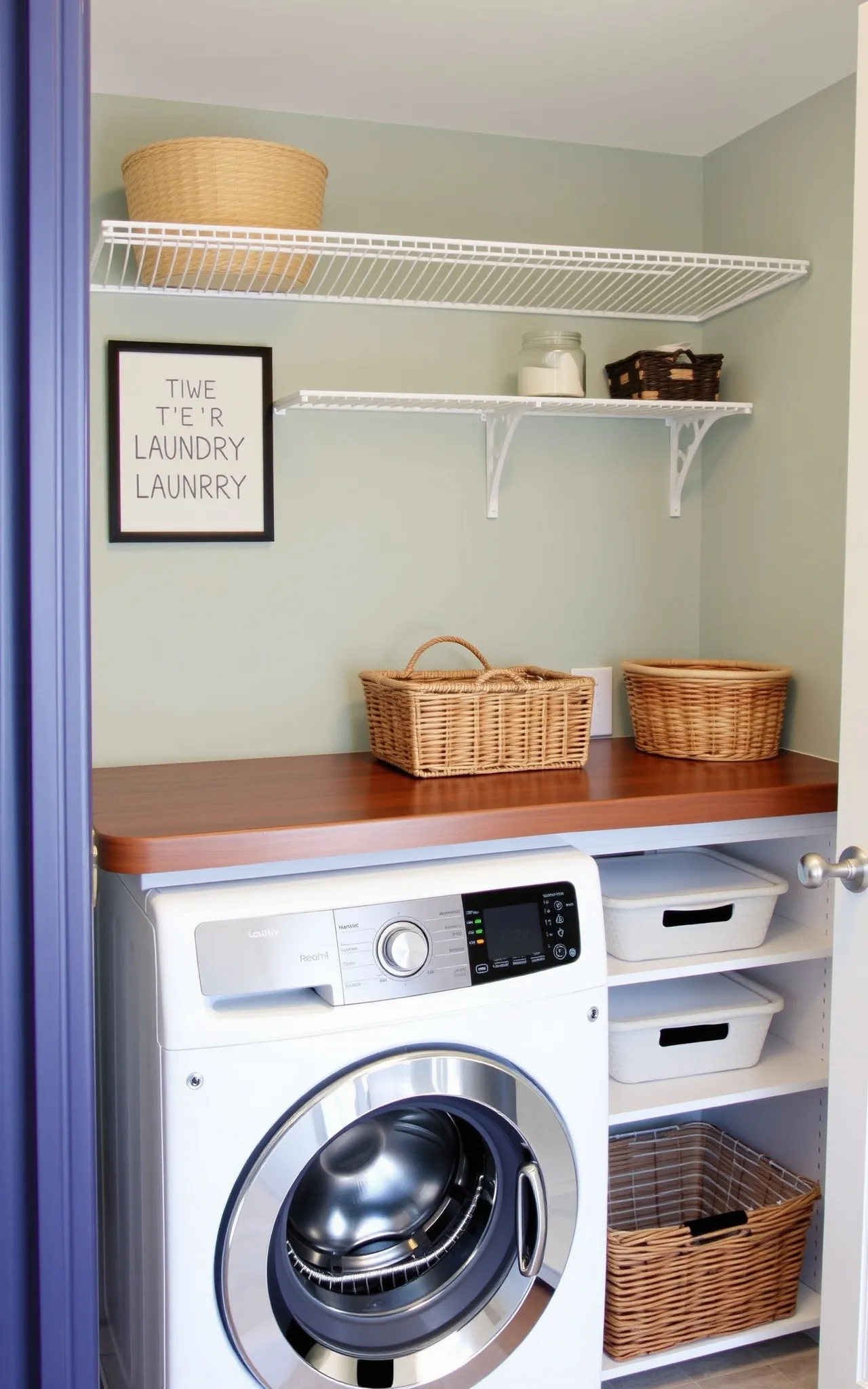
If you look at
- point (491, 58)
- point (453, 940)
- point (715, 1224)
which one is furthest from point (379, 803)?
point (491, 58)

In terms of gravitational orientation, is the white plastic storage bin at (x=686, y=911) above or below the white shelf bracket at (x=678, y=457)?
below

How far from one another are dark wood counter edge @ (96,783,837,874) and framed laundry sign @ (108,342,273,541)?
2.47 feet

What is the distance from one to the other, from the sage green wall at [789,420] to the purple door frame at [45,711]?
1.40 m

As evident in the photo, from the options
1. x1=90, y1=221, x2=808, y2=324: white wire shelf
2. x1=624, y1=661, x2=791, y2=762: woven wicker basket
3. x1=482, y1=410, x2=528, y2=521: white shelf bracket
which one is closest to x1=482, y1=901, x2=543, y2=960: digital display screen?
x1=624, y1=661, x2=791, y2=762: woven wicker basket

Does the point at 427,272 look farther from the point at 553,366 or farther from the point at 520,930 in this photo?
the point at 520,930

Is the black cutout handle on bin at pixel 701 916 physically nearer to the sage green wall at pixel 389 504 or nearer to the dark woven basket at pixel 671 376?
the sage green wall at pixel 389 504

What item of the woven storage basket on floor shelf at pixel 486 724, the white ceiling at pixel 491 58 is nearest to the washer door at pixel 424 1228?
the woven storage basket on floor shelf at pixel 486 724

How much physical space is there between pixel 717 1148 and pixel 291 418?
1646 mm

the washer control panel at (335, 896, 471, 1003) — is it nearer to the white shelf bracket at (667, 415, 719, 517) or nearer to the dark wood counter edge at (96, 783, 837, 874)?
the dark wood counter edge at (96, 783, 837, 874)

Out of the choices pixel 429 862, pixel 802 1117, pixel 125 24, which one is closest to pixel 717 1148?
pixel 802 1117

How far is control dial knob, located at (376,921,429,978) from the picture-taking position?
1658 mm

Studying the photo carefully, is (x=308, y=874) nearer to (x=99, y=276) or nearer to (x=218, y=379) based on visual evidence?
(x=218, y=379)

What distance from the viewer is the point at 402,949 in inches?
65.5

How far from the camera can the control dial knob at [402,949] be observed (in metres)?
1.66
